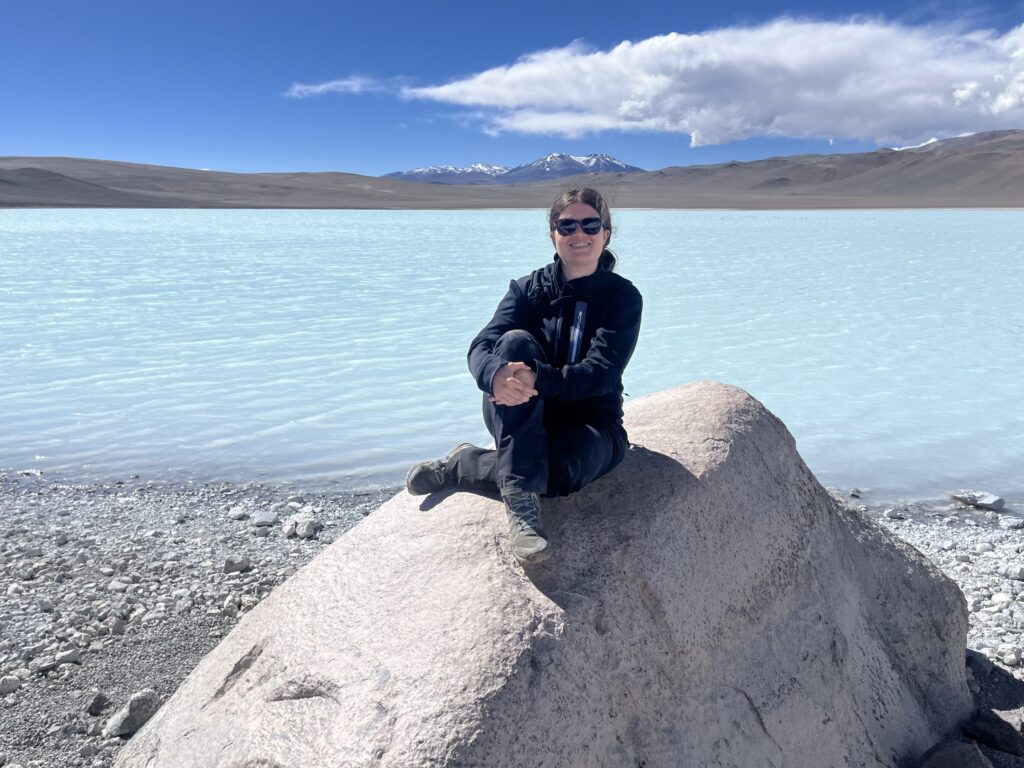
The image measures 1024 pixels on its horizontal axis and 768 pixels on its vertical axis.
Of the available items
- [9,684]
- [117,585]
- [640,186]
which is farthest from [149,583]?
[640,186]

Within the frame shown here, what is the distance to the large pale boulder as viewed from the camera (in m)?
1.80

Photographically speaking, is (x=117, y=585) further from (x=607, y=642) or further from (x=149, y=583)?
(x=607, y=642)

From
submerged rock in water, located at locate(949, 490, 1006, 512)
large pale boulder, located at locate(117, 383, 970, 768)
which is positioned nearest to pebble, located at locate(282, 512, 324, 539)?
large pale boulder, located at locate(117, 383, 970, 768)

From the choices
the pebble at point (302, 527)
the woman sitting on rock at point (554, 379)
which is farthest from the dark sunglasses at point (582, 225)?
the pebble at point (302, 527)

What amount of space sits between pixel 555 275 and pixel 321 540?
2.56 meters

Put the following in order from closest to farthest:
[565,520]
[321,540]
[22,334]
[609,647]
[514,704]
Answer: [514,704]
[609,647]
[565,520]
[321,540]
[22,334]

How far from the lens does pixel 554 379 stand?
7.68 feet

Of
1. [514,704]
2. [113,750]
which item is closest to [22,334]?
[113,750]

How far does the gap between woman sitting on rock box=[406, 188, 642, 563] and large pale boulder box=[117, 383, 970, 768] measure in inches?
3.5

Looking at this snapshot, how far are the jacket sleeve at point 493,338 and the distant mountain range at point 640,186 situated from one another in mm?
57043

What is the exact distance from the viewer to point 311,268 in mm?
19609

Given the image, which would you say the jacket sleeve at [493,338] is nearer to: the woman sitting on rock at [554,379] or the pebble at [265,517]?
the woman sitting on rock at [554,379]

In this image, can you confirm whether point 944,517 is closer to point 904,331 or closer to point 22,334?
point 904,331

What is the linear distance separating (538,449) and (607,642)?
0.52 m
